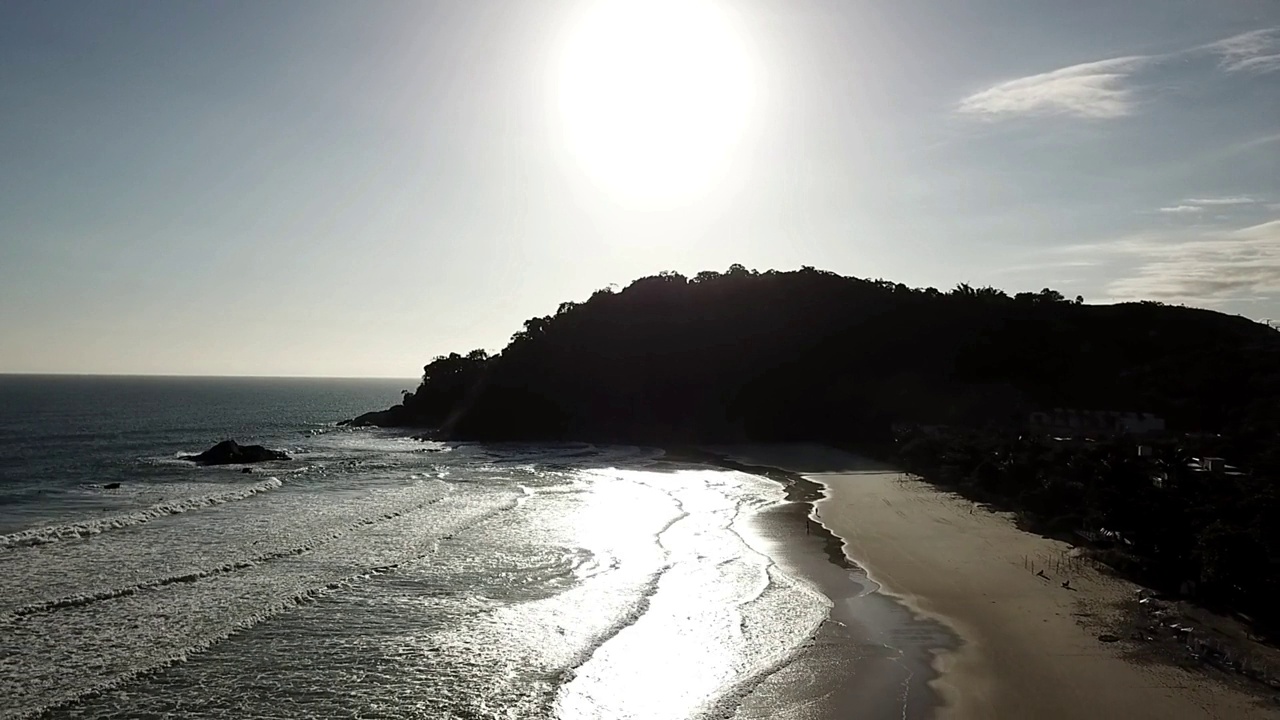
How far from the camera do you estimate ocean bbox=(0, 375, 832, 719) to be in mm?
13664

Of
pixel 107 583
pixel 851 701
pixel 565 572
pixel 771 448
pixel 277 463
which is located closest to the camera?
pixel 851 701

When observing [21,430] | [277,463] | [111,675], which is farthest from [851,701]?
[21,430]

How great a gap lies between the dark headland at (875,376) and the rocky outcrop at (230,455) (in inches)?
980

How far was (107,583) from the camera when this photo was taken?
2038 centimetres

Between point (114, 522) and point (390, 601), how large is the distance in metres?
16.4

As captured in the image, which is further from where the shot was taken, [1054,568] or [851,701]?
[1054,568]

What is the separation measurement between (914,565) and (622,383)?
203 ft

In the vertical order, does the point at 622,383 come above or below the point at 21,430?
above

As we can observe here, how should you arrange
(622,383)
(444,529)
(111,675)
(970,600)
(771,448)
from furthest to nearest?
(622,383) < (771,448) < (444,529) < (970,600) < (111,675)

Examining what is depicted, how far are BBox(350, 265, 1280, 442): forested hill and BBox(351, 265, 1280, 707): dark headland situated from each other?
0.21m

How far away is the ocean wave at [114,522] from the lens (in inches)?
1022

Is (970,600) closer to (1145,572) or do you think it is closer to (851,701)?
(1145,572)

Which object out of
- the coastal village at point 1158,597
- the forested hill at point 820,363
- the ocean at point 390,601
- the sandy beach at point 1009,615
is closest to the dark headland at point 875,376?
the forested hill at point 820,363

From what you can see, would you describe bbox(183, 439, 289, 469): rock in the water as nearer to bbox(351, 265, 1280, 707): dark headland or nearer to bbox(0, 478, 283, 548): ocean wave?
bbox(0, 478, 283, 548): ocean wave
